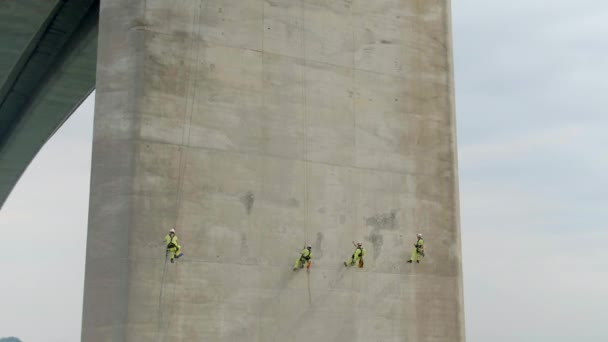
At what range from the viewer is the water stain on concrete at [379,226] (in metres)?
24.0

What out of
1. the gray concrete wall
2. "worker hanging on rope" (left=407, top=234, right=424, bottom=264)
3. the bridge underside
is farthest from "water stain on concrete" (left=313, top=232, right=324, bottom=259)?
the bridge underside

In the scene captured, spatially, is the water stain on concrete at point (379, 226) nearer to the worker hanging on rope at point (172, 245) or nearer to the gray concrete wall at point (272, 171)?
the gray concrete wall at point (272, 171)

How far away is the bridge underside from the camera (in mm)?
36875

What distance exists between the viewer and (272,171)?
2284 cm

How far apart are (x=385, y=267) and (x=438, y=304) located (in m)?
1.88

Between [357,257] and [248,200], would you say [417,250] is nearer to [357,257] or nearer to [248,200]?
[357,257]

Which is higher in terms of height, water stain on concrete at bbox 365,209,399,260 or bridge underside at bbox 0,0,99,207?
bridge underside at bbox 0,0,99,207

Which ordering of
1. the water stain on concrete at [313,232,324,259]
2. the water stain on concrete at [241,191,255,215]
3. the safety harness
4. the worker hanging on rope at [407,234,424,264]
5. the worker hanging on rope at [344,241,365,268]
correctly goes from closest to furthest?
the safety harness → the water stain on concrete at [241,191,255,215] → the water stain on concrete at [313,232,324,259] → the worker hanging on rope at [344,241,365,268] → the worker hanging on rope at [407,234,424,264]

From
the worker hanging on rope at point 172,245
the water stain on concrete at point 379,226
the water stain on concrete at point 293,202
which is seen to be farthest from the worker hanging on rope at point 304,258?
the worker hanging on rope at point 172,245

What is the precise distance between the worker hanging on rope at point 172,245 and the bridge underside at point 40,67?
1806 centimetres

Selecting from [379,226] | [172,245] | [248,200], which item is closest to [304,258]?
[248,200]

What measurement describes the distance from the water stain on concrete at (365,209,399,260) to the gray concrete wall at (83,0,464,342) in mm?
42

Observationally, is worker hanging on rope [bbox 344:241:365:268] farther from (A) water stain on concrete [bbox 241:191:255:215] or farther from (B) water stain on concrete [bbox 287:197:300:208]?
(A) water stain on concrete [bbox 241:191:255:215]

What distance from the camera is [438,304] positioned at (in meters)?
24.6
